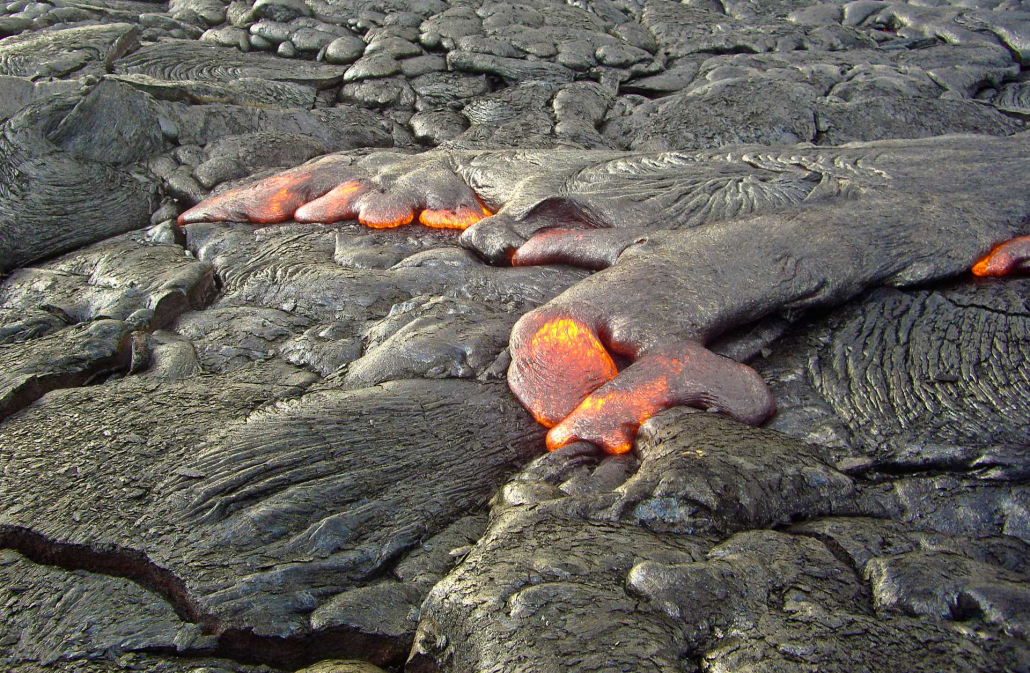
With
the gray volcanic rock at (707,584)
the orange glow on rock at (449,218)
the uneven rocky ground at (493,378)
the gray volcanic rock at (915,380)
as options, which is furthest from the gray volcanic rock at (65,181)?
the gray volcanic rock at (915,380)

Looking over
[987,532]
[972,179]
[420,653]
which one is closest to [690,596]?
[420,653]

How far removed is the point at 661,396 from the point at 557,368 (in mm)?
436

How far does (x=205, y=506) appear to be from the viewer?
256 cm

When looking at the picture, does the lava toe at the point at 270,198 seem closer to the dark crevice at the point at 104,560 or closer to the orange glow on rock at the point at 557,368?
the orange glow on rock at the point at 557,368

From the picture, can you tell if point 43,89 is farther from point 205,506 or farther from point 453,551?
point 453,551

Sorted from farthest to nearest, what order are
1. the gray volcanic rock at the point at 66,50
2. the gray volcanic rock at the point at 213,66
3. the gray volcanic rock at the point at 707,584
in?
the gray volcanic rock at the point at 213,66, the gray volcanic rock at the point at 66,50, the gray volcanic rock at the point at 707,584

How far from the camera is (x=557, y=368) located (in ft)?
10.5

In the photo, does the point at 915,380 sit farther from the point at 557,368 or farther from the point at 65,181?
the point at 65,181

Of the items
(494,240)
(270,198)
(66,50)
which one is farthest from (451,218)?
(66,50)

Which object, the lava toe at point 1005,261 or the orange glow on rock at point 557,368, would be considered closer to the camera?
the orange glow on rock at point 557,368

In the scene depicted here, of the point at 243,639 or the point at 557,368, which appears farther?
the point at 557,368

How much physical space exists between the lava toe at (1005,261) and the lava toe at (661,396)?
1443 millimetres

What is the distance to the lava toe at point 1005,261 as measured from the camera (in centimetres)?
371

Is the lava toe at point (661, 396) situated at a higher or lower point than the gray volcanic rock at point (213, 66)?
lower
